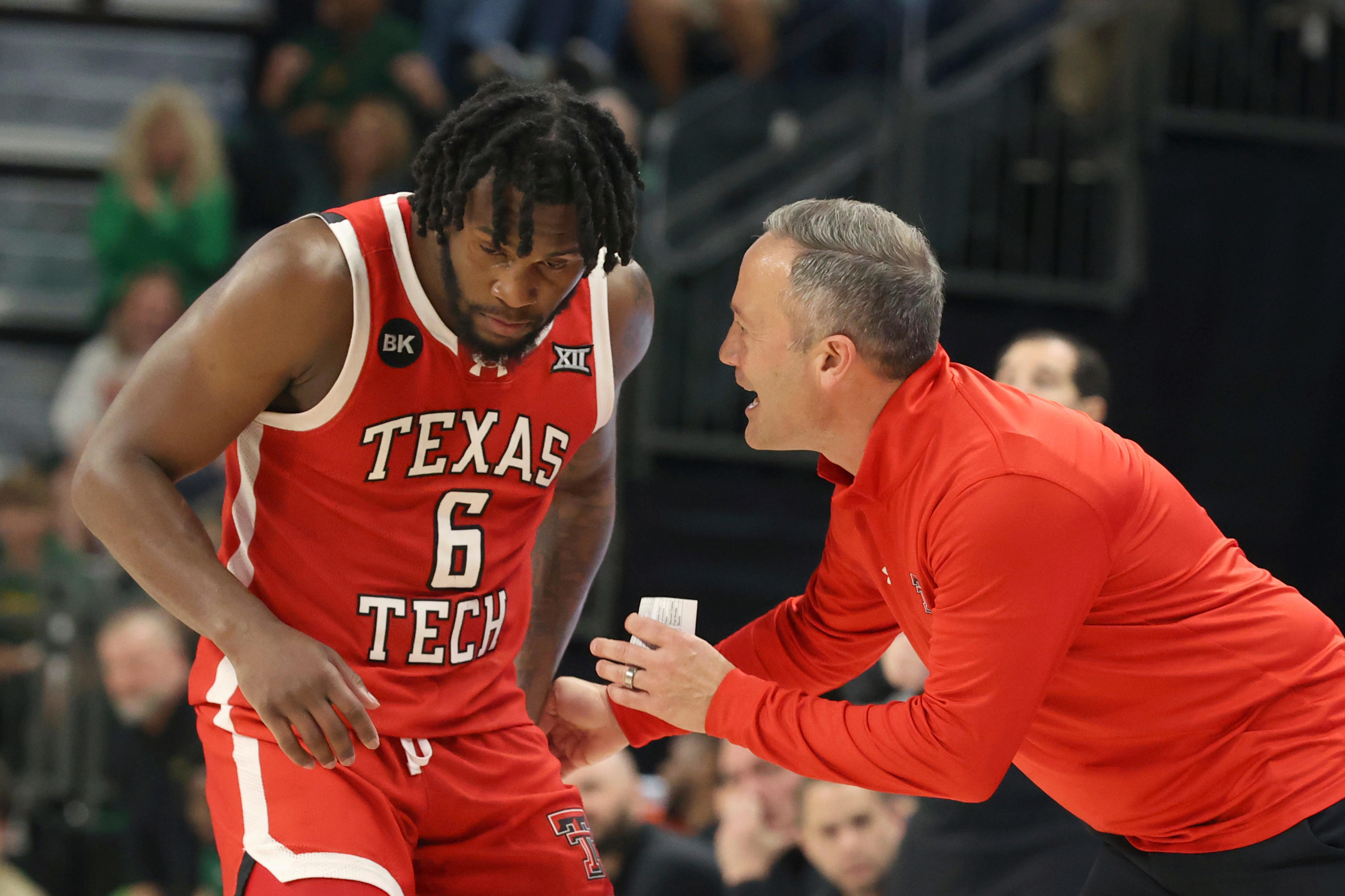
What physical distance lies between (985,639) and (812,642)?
2.24 feet

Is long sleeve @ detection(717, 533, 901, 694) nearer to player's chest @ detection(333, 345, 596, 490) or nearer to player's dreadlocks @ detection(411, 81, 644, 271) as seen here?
player's chest @ detection(333, 345, 596, 490)

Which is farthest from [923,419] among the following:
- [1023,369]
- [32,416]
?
[32,416]

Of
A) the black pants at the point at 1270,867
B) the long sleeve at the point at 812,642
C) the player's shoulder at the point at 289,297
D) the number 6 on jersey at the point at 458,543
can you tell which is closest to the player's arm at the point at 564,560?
the long sleeve at the point at 812,642

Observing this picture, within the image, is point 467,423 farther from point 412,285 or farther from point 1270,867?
point 1270,867

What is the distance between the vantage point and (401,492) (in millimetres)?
2402

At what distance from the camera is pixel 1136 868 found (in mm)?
2572

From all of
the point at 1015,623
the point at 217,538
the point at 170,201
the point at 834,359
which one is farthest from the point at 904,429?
the point at 170,201

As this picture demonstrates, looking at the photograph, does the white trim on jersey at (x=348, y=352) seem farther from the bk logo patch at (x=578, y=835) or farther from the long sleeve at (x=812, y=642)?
the long sleeve at (x=812, y=642)

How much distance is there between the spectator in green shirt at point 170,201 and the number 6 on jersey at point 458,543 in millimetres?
4803

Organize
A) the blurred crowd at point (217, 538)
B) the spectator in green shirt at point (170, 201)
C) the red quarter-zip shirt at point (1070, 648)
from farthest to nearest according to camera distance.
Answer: the spectator in green shirt at point (170, 201) → the blurred crowd at point (217, 538) → the red quarter-zip shirt at point (1070, 648)

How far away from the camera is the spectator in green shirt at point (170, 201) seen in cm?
691

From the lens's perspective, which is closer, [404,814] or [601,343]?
[404,814]

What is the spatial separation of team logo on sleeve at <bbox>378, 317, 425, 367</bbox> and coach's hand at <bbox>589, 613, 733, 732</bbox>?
1.78ft

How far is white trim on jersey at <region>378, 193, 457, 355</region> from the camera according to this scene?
92.1 inches
